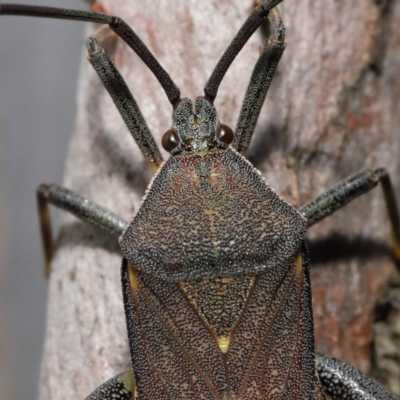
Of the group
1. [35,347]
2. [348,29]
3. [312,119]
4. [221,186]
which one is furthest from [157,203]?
[35,347]

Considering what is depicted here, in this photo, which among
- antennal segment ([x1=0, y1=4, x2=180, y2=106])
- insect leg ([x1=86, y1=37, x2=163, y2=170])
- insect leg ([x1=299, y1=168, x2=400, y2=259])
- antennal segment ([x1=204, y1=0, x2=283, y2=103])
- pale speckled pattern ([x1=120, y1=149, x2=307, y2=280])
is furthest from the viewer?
insect leg ([x1=299, y1=168, x2=400, y2=259])

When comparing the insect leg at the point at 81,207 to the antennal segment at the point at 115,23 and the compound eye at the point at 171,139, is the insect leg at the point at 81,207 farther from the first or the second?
the antennal segment at the point at 115,23

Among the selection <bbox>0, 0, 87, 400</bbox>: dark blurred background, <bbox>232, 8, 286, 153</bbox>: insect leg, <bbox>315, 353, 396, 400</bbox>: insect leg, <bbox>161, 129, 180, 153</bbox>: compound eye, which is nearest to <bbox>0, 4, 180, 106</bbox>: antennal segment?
<bbox>161, 129, 180, 153</bbox>: compound eye

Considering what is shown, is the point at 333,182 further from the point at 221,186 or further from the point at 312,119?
the point at 221,186

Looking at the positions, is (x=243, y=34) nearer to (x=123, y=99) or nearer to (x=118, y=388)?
(x=123, y=99)

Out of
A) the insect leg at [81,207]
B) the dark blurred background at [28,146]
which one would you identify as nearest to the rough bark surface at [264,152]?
Result: the insect leg at [81,207]

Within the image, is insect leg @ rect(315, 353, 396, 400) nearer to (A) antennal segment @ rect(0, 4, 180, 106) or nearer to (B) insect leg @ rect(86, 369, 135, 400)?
(B) insect leg @ rect(86, 369, 135, 400)

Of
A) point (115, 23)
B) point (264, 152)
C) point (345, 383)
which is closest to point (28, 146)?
point (264, 152)
